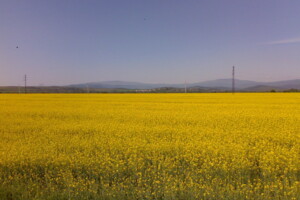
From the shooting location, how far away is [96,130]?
10.2 metres

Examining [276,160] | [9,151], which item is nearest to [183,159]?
[276,160]

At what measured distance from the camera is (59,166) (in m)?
5.89

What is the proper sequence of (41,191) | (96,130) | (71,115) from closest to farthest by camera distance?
(41,191), (96,130), (71,115)

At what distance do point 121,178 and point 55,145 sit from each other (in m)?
3.22

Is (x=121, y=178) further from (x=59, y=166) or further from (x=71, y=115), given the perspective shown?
(x=71, y=115)

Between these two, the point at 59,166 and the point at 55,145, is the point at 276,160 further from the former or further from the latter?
the point at 55,145

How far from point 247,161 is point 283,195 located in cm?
130

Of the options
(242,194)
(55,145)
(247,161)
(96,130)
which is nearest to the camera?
(242,194)

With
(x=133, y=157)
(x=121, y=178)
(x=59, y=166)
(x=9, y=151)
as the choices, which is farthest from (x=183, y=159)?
(x=9, y=151)

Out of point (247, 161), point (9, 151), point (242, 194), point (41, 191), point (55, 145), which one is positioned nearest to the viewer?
point (242, 194)

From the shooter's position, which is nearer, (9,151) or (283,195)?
(283,195)

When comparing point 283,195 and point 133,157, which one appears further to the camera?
point 133,157

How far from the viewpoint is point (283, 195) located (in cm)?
446

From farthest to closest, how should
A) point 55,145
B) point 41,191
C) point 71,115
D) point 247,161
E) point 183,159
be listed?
point 71,115 < point 55,145 < point 183,159 < point 247,161 < point 41,191
